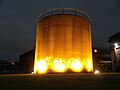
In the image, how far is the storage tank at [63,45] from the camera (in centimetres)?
2028

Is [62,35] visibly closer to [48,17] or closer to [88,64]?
[48,17]

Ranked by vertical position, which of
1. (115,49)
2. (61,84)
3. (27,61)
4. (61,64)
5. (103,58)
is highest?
(115,49)

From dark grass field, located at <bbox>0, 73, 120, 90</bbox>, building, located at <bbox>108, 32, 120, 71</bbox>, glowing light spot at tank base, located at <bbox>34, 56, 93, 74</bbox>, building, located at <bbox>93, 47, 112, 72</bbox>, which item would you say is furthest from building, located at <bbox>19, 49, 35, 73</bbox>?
dark grass field, located at <bbox>0, 73, 120, 90</bbox>

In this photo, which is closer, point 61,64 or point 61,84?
point 61,84

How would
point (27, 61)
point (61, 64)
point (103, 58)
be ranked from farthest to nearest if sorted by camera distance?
point (103, 58) → point (27, 61) → point (61, 64)

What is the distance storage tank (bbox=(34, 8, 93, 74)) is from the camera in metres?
20.3

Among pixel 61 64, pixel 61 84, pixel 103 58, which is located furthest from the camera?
pixel 103 58

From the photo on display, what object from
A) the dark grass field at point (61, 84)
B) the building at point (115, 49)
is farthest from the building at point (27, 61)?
the dark grass field at point (61, 84)

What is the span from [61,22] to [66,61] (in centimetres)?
530

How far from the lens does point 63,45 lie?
20.4 meters

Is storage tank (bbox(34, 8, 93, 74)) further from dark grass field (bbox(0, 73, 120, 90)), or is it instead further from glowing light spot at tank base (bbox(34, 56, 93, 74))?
dark grass field (bbox(0, 73, 120, 90))

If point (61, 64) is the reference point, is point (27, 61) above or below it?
above

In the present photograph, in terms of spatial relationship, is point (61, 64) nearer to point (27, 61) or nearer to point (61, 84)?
point (61, 84)

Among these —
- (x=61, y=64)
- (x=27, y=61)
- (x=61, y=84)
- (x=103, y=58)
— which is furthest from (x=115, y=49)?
(x=61, y=84)
